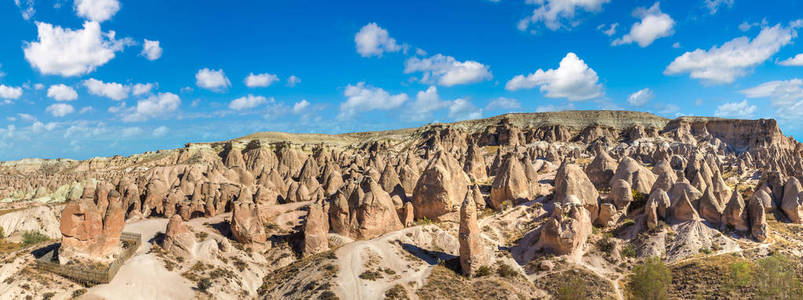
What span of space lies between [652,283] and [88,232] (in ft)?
130

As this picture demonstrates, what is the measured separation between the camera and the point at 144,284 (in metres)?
31.6

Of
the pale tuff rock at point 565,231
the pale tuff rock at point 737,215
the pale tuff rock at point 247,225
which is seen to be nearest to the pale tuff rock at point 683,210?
the pale tuff rock at point 737,215

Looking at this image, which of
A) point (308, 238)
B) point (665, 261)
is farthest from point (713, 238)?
point (308, 238)

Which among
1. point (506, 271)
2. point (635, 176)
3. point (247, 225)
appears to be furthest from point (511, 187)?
point (247, 225)

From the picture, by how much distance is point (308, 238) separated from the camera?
40.9 m

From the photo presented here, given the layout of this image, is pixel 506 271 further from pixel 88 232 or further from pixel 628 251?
pixel 88 232

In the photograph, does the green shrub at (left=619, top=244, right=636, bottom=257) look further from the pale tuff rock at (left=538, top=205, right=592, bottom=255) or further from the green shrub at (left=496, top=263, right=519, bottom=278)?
the green shrub at (left=496, top=263, right=519, bottom=278)

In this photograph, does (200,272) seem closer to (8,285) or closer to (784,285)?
(8,285)

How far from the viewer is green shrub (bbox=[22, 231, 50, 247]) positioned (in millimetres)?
58816

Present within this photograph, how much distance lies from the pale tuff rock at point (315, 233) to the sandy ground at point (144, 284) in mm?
10434

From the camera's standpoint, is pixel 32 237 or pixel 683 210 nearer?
pixel 683 210

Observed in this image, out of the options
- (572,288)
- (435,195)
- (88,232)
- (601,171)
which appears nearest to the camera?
(572,288)

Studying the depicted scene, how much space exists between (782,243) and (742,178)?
41.9 m

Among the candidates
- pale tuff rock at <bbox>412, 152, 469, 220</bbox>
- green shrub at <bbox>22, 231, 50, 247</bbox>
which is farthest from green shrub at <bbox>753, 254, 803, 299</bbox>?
green shrub at <bbox>22, 231, 50, 247</bbox>
